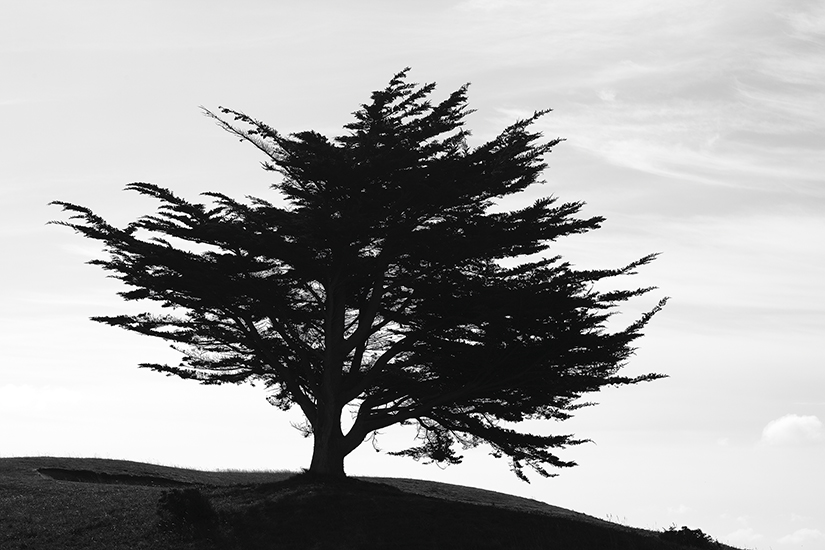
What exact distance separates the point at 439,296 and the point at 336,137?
5686 millimetres

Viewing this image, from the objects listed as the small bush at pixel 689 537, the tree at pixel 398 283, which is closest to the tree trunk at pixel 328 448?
the tree at pixel 398 283

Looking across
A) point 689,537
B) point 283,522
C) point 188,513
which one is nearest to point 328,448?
point 283,522

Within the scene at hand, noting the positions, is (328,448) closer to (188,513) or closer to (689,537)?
(188,513)

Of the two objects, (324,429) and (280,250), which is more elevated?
(280,250)

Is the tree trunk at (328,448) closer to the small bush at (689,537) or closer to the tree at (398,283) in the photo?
the tree at (398,283)

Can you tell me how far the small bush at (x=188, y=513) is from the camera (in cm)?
A: 2250

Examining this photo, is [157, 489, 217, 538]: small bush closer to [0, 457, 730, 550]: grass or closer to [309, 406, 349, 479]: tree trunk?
[0, 457, 730, 550]: grass

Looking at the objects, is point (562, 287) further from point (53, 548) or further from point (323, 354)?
point (53, 548)

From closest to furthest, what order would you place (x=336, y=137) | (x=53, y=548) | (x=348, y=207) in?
(x=53, y=548), (x=348, y=207), (x=336, y=137)

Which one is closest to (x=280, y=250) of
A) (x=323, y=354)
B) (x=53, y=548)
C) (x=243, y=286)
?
(x=243, y=286)

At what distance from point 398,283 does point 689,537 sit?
36.3ft

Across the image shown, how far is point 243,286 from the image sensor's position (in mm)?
26141

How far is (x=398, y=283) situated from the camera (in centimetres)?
2698

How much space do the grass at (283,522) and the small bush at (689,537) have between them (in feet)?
0.37
